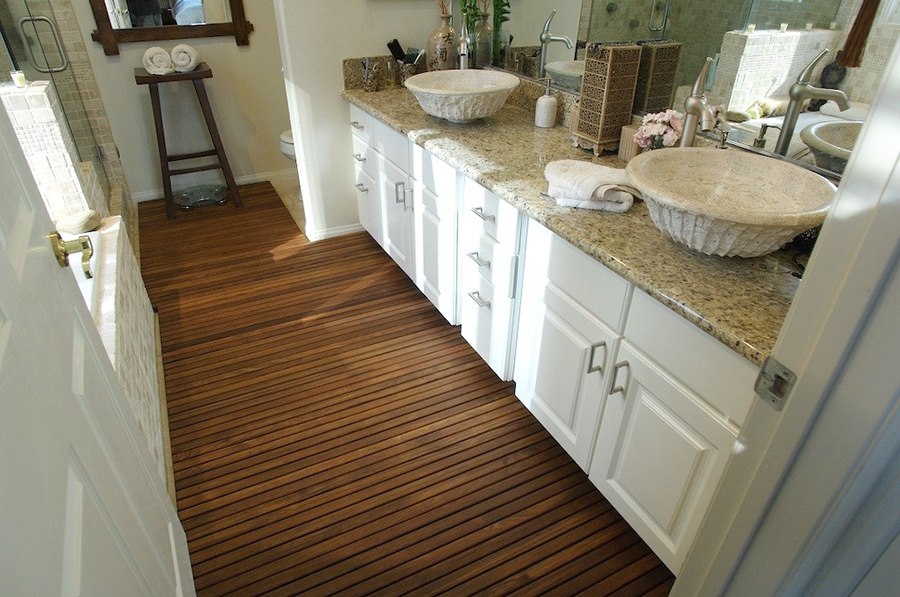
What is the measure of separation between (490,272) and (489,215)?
0.22m

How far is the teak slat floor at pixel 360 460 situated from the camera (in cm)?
157

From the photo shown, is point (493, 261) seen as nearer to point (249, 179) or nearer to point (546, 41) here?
point (546, 41)

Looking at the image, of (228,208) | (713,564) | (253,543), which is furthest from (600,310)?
(228,208)

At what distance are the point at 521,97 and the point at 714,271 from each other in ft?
5.57

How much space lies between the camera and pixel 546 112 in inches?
92.0

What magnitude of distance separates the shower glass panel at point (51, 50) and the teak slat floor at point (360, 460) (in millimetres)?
1112

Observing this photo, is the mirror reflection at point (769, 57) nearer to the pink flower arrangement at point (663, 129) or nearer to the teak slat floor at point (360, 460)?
the pink flower arrangement at point (663, 129)

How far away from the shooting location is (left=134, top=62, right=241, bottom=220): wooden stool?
11.1ft

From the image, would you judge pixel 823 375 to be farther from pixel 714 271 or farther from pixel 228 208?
pixel 228 208

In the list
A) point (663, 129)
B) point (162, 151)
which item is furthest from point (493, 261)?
point (162, 151)

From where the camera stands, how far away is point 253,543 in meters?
1.63

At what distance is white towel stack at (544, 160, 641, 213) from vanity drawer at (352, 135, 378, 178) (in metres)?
1.42

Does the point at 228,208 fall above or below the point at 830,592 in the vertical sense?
below

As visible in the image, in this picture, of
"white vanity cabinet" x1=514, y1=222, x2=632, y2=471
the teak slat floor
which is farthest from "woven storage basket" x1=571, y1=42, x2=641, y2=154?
the teak slat floor
